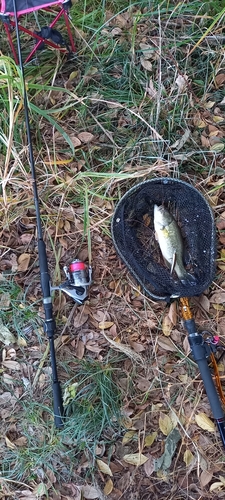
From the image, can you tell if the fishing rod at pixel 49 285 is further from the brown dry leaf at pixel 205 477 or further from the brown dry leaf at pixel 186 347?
the brown dry leaf at pixel 205 477

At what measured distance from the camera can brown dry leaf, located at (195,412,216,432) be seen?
8.74 feet

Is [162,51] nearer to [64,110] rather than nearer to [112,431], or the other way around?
[64,110]

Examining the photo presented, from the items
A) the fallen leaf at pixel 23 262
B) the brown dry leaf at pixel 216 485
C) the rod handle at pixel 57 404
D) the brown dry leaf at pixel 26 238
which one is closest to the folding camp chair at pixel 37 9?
the brown dry leaf at pixel 26 238

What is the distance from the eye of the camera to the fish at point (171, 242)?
2.76 meters

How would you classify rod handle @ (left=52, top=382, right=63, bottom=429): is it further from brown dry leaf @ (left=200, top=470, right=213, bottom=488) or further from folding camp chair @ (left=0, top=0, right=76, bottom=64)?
folding camp chair @ (left=0, top=0, right=76, bottom=64)

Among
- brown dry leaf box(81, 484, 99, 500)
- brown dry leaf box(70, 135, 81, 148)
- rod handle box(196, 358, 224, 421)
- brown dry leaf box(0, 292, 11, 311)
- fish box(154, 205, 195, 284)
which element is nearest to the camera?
rod handle box(196, 358, 224, 421)

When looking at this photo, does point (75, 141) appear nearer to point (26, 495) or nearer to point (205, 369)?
point (205, 369)

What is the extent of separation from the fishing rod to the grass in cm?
11

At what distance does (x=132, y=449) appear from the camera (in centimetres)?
271

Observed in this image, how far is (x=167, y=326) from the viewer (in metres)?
2.81

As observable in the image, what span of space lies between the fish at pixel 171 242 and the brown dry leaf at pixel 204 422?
0.73 meters

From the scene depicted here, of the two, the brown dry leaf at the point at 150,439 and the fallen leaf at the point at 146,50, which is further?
the fallen leaf at the point at 146,50

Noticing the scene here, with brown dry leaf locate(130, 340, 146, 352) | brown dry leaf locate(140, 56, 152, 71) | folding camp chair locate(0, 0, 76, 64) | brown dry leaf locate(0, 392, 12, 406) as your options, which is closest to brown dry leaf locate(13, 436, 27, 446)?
brown dry leaf locate(0, 392, 12, 406)

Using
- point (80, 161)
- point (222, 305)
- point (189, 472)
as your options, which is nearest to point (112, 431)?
point (189, 472)
